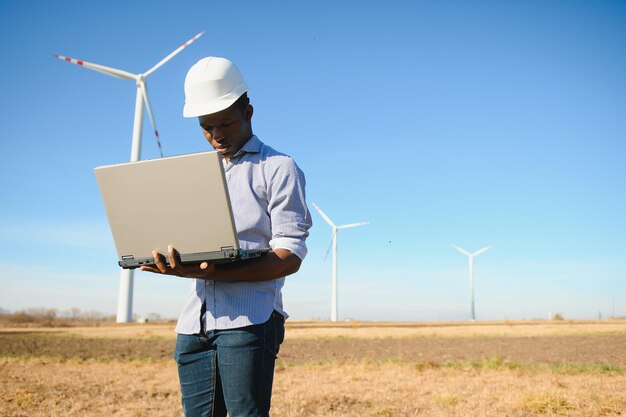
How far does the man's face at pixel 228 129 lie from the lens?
329cm

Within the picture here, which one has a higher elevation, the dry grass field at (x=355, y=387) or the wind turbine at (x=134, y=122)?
the wind turbine at (x=134, y=122)

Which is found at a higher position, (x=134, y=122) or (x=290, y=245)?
(x=134, y=122)

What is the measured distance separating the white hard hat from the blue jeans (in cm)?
107

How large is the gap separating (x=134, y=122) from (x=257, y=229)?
37.9 meters

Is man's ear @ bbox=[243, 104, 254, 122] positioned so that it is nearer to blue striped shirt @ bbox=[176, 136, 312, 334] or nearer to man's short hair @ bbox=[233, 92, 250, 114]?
man's short hair @ bbox=[233, 92, 250, 114]

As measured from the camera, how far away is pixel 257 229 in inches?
127

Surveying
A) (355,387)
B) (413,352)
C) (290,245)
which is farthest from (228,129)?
(413,352)

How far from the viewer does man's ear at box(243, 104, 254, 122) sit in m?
3.42

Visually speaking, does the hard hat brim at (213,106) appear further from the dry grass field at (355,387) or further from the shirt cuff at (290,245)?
the dry grass field at (355,387)

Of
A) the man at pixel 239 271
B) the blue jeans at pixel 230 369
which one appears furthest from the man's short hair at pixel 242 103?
the blue jeans at pixel 230 369

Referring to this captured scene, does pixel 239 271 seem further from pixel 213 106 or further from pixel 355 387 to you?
pixel 355 387

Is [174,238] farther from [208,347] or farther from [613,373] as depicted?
[613,373]

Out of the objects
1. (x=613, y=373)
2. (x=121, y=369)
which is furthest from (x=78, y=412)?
(x=613, y=373)

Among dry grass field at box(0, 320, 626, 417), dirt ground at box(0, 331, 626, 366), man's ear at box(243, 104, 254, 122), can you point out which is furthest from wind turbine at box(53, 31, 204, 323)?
man's ear at box(243, 104, 254, 122)
